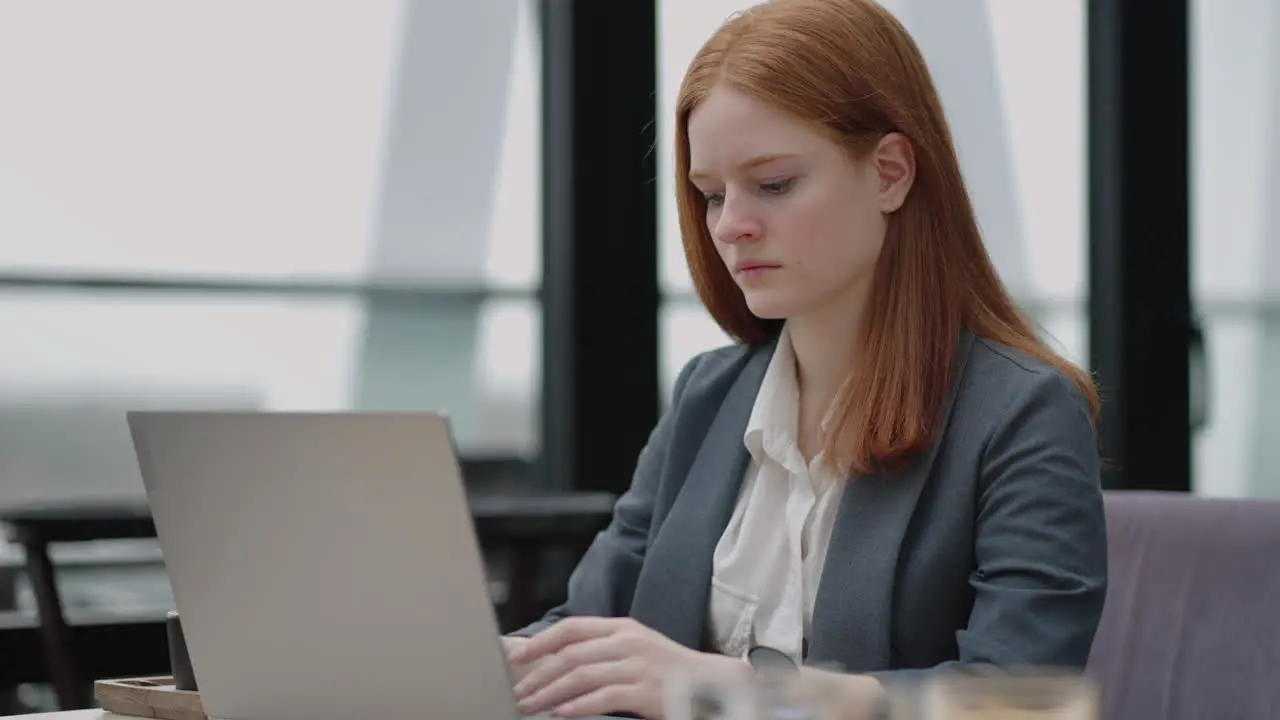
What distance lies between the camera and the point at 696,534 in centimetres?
170

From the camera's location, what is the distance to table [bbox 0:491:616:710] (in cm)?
258

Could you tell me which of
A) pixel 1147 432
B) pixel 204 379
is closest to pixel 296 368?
pixel 204 379

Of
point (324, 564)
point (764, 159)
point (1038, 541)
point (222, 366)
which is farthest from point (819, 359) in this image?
point (222, 366)

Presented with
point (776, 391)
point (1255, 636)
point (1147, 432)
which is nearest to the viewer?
point (1255, 636)

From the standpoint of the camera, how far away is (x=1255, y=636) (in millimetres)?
1599

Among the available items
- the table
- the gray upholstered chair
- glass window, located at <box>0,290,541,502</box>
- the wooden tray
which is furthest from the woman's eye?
glass window, located at <box>0,290,541,502</box>

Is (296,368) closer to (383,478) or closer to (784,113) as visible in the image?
(784,113)

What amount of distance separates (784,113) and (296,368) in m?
1.50

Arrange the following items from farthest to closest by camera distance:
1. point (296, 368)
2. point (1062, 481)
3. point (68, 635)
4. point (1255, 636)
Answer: point (296, 368), point (68, 635), point (1255, 636), point (1062, 481)

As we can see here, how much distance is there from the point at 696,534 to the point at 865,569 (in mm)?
227

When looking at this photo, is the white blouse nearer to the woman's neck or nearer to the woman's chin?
the woman's neck

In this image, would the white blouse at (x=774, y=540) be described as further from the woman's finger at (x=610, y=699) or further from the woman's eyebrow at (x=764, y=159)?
the woman's finger at (x=610, y=699)

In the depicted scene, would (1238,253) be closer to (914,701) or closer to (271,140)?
(271,140)

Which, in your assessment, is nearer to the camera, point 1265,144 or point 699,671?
point 699,671
